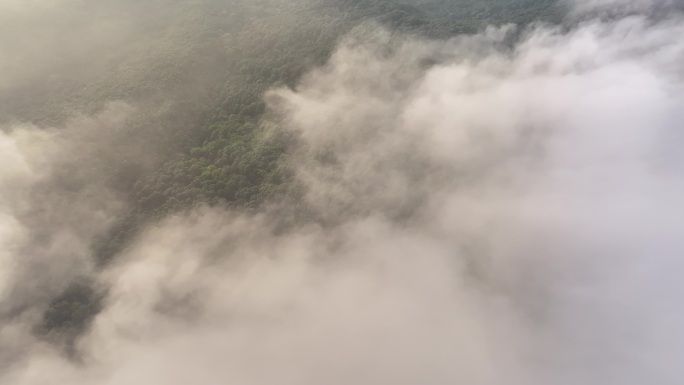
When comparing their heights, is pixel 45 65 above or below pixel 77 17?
below

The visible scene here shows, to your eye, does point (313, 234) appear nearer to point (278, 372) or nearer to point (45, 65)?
point (278, 372)

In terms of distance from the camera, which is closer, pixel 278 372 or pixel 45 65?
pixel 278 372

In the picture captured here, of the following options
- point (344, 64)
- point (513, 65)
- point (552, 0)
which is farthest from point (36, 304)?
point (552, 0)

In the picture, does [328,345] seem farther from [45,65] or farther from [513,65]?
[513,65]

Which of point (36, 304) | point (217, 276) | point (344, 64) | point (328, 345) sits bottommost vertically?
point (36, 304)

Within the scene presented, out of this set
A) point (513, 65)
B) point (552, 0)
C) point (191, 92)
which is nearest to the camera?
point (191, 92)

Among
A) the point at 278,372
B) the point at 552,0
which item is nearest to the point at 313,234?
the point at 278,372

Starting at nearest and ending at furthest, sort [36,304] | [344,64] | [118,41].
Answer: [36,304]
[118,41]
[344,64]
